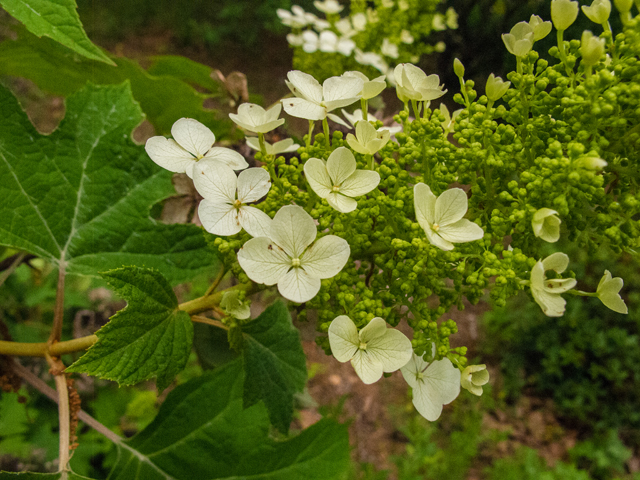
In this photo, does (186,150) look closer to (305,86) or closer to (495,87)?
(305,86)

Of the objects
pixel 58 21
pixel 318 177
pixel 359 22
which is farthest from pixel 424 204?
pixel 359 22

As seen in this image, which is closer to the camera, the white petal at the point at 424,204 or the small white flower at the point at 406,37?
the white petal at the point at 424,204

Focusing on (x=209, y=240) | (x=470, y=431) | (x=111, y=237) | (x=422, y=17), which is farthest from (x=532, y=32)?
(x=470, y=431)

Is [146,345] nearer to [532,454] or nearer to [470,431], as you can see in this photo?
[470,431]

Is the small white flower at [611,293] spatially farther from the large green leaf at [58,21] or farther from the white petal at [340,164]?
the large green leaf at [58,21]

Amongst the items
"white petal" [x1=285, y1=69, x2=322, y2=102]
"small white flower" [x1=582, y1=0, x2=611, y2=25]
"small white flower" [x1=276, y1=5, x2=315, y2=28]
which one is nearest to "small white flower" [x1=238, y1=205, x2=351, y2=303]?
"white petal" [x1=285, y1=69, x2=322, y2=102]

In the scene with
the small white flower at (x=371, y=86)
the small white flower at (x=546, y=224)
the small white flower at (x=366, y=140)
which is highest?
the small white flower at (x=371, y=86)

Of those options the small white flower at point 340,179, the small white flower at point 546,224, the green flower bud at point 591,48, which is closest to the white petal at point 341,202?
the small white flower at point 340,179

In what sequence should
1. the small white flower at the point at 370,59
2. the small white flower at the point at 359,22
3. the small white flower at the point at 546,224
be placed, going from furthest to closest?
the small white flower at the point at 359,22 < the small white flower at the point at 370,59 < the small white flower at the point at 546,224
